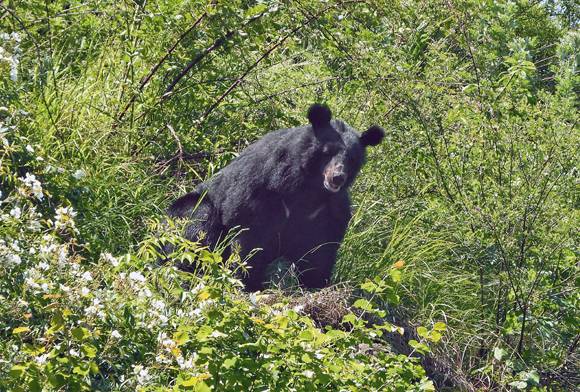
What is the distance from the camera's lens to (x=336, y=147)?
8.80m

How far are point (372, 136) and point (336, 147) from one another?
41cm

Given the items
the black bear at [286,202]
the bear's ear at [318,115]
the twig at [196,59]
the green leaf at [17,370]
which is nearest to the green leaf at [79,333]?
the green leaf at [17,370]

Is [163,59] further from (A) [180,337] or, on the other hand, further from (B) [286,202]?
(A) [180,337]

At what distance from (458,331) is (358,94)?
2.94 m

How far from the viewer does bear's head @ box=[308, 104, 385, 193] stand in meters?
8.68

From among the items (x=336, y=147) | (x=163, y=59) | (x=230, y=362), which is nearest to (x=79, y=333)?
(x=230, y=362)

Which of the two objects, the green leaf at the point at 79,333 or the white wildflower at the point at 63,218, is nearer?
the green leaf at the point at 79,333

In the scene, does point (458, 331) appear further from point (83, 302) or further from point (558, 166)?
point (83, 302)

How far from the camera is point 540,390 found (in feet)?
25.7

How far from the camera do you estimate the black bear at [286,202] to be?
8.61 meters

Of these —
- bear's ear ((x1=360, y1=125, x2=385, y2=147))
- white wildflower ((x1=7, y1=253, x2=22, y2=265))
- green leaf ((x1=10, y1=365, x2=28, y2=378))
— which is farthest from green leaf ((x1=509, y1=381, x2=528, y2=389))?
green leaf ((x1=10, y1=365, x2=28, y2=378))

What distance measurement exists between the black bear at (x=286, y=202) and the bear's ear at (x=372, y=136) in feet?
0.68

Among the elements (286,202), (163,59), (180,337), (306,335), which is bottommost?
(286,202)

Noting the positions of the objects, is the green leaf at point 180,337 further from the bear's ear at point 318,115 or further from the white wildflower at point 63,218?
the bear's ear at point 318,115
